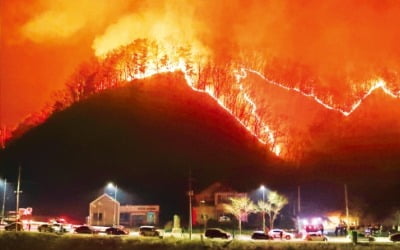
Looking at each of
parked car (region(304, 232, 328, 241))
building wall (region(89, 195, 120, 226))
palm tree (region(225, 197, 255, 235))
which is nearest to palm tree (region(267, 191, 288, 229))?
palm tree (region(225, 197, 255, 235))

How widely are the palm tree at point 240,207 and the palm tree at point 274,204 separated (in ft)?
3.12

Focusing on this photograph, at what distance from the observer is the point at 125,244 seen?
595 inches

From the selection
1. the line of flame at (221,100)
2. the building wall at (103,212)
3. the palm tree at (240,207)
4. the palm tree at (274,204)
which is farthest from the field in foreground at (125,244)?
the line of flame at (221,100)

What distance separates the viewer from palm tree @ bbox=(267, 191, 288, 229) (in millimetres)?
25725

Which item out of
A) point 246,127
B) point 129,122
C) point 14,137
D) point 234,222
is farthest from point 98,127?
point 234,222

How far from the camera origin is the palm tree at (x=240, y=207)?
25969 mm

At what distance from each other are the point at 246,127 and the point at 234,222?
333 inches

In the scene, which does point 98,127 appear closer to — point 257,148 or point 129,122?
point 129,122

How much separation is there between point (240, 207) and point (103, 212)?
7127mm

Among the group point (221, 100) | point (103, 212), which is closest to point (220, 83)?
point (221, 100)

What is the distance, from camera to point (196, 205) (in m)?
28.3

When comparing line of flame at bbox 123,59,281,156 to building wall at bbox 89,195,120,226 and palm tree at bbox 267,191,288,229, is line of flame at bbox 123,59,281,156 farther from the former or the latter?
building wall at bbox 89,195,120,226

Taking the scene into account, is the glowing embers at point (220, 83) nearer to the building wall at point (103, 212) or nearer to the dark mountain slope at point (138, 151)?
the dark mountain slope at point (138, 151)

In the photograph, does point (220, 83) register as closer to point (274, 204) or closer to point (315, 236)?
point (274, 204)
